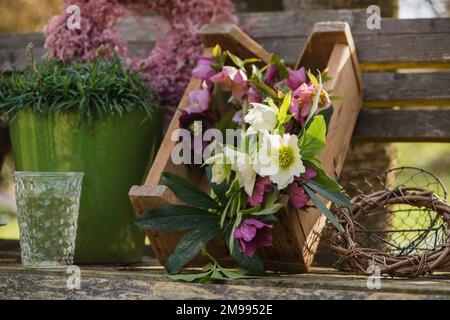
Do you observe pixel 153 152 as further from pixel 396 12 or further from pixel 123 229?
pixel 396 12

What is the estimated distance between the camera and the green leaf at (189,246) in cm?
162

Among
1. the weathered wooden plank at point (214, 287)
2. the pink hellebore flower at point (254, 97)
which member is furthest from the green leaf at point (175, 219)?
the pink hellebore flower at point (254, 97)

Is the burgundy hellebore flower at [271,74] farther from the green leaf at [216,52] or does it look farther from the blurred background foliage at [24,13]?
the blurred background foliage at [24,13]

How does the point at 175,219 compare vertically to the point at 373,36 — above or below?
below

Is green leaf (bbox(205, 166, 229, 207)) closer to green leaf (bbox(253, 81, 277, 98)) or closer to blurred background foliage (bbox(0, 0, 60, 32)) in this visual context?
green leaf (bbox(253, 81, 277, 98))

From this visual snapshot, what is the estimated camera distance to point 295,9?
2629 mm

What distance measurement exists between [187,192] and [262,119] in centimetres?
24

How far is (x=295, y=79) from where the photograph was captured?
1.83 meters

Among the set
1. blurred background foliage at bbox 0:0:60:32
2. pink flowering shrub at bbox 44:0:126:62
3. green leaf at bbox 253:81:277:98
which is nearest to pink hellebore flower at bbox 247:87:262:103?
green leaf at bbox 253:81:277:98

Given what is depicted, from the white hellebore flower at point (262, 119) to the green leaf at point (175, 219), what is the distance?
0.22m

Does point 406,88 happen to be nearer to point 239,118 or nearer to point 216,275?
point 239,118

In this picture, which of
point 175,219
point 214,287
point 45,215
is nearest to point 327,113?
point 175,219

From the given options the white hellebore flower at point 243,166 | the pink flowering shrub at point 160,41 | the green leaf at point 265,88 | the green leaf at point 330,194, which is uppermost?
the pink flowering shrub at point 160,41

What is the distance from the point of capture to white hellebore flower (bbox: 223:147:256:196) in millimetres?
1558
